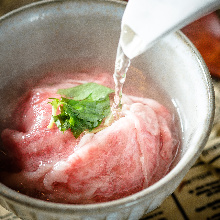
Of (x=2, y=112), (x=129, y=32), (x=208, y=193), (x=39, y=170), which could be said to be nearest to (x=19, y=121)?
(x=2, y=112)

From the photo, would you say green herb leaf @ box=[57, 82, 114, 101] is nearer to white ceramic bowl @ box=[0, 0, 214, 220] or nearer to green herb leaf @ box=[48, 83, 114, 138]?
green herb leaf @ box=[48, 83, 114, 138]

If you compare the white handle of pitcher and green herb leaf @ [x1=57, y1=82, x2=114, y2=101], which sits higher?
the white handle of pitcher

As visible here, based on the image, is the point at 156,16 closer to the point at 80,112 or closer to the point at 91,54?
the point at 80,112

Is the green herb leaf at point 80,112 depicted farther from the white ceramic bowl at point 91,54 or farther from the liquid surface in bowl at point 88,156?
the white ceramic bowl at point 91,54

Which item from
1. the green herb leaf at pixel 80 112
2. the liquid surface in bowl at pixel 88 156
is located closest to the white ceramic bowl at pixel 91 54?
the liquid surface in bowl at pixel 88 156

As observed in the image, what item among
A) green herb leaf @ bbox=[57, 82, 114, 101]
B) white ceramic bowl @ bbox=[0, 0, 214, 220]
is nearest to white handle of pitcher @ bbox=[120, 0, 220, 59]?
white ceramic bowl @ bbox=[0, 0, 214, 220]

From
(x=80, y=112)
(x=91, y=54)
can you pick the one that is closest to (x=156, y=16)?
(x=80, y=112)

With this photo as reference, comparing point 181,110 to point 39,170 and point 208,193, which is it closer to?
point 208,193
